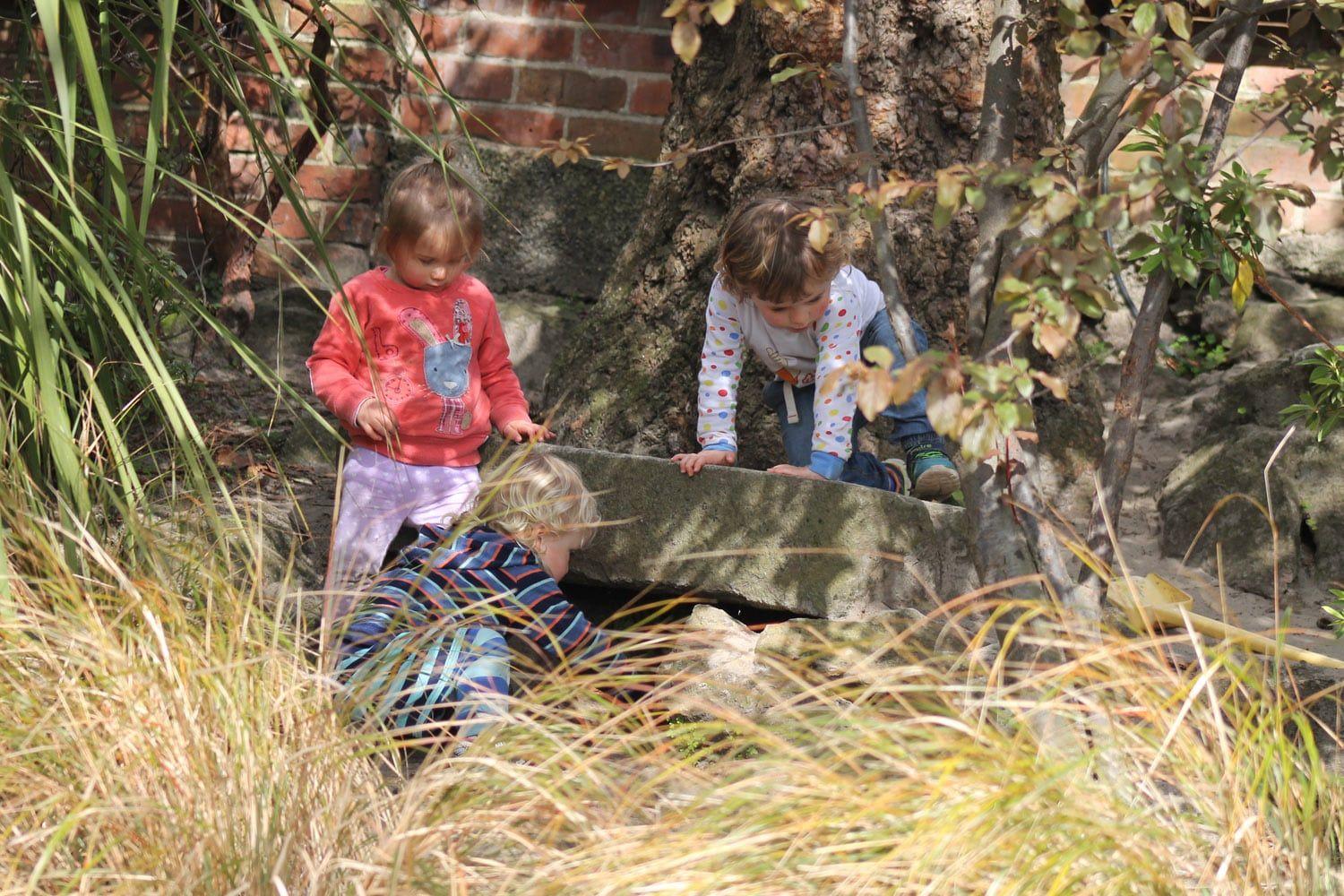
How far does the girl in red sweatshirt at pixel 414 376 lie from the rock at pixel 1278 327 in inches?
104

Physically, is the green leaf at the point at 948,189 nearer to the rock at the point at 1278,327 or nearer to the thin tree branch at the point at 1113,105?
the thin tree branch at the point at 1113,105

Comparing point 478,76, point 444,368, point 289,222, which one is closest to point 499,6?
point 478,76

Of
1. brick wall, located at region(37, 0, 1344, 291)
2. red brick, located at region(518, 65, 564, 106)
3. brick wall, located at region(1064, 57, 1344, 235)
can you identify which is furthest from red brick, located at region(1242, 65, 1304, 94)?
red brick, located at region(518, 65, 564, 106)

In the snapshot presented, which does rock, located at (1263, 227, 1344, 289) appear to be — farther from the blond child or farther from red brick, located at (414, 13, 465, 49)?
the blond child

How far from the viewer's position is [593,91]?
14.5ft

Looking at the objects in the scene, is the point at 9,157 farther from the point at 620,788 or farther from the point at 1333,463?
the point at 1333,463

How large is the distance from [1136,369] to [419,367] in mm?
1595

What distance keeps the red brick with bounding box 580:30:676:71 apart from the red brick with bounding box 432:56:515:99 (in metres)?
0.27

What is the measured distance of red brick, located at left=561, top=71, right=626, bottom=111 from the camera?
4.42 meters

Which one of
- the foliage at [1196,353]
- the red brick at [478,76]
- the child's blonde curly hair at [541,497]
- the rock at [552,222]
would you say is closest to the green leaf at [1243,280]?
the child's blonde curly hair at [541,497]

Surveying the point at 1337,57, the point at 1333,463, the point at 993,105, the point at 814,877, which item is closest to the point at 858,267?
the point at 993,105

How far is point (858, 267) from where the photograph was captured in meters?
3.37

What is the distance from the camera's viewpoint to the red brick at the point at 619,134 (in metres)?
4.45

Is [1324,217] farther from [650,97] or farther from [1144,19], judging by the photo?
[1144,19]
